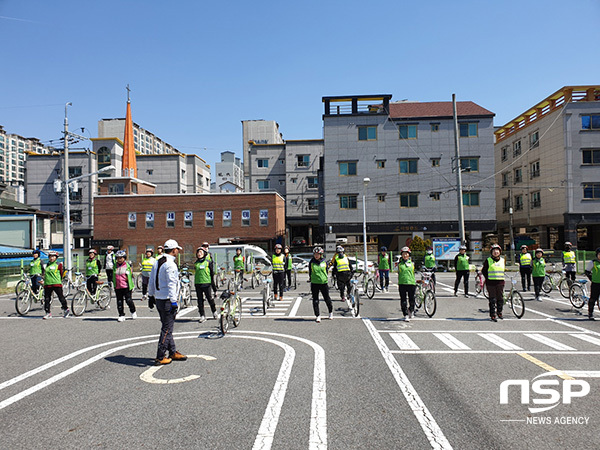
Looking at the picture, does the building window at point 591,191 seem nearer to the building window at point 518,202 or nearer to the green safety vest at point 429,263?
the building window at point 518,202

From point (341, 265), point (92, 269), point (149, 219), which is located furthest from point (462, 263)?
point (149, 219)

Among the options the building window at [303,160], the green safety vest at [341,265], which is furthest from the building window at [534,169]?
the green safety vest at [341,265]

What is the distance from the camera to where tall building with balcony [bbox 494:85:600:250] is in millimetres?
40375

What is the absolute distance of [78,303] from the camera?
41.8 feet

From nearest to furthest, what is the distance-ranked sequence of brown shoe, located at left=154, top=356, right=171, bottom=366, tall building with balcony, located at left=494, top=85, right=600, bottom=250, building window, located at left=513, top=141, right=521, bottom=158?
1. brown shoe, located at left=154, top=356, right=171, bottom=366
2. tall building with balcony, located at left=494, top=85, right=600, bottom=250
3. building window, located at left=513, top=141, right=521, bottom=158

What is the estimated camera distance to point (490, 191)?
43.3 meters

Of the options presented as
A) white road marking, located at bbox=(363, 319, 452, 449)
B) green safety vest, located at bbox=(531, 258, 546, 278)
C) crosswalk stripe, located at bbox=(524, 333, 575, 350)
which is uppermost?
green safety vest, located at bbox=(531, 258, 546, 278)

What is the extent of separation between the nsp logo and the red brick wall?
1534 inches

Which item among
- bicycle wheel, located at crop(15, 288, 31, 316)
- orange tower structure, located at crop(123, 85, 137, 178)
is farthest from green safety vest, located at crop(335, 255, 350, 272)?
orange tower structure, located at crop(123, 85, 137, 178)

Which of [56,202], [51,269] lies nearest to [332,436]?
[51,269]

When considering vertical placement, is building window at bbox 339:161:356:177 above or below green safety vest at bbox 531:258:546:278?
above

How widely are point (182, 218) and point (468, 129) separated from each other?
32.2 metres

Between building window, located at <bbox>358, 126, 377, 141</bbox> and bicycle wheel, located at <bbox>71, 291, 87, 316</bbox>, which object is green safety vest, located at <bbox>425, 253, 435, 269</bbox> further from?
building window, located at <bbox>358, 126, 377, 141</bbox>

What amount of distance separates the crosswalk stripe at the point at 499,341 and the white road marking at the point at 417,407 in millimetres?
2409
